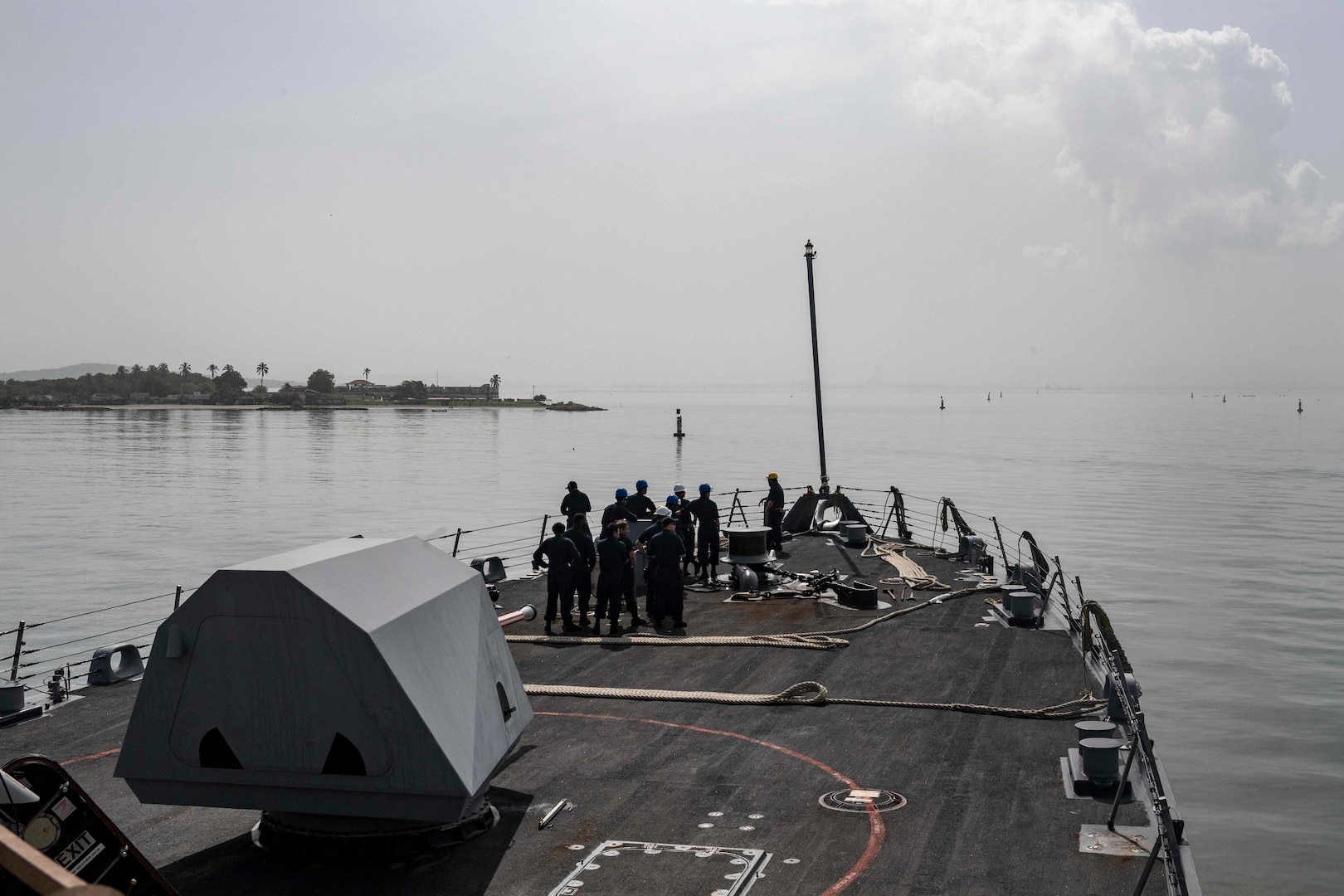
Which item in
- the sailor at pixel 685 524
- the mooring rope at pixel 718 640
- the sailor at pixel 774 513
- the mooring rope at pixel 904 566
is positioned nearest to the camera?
the mooring rope at pixel 718 640

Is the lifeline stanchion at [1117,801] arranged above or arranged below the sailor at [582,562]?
below

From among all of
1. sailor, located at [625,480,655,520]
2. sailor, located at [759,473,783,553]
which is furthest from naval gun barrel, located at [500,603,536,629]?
sailor, located at [759,473,783,553]

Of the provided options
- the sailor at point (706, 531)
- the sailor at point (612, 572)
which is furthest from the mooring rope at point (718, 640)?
the sailor at point (706, 531)

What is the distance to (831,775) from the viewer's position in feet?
34.6

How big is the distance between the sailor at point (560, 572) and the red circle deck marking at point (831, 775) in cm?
429

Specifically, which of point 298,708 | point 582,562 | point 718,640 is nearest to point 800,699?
point 718,640

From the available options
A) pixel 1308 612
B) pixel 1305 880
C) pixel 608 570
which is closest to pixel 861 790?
pixel 608 570

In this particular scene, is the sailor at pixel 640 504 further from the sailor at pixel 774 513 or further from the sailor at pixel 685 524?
the sailor at pixel 774 513

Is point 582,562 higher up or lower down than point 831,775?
higher up

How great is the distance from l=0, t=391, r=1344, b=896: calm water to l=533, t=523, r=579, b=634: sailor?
10.5 m

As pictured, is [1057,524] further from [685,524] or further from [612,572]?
[612,572]

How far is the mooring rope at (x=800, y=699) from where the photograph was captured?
40.8ft

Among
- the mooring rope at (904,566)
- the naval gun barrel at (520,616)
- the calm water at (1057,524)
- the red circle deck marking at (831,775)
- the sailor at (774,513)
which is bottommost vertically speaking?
the calm water at (1057,524)

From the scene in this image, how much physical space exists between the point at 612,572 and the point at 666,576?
1.03m
